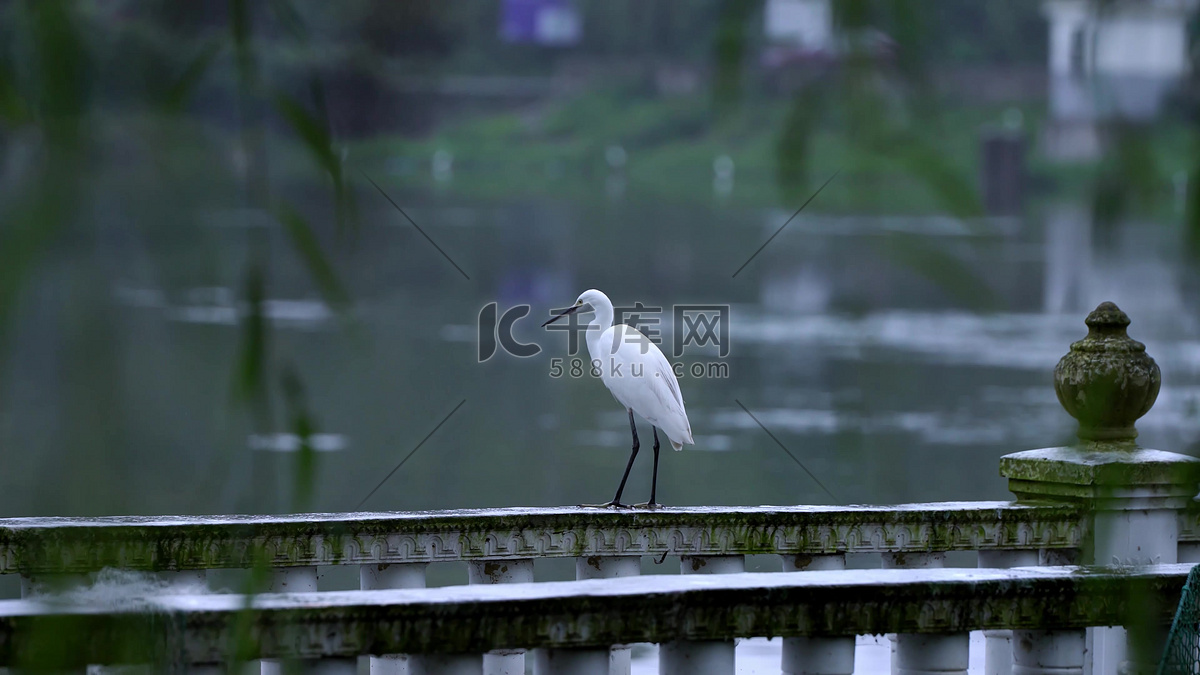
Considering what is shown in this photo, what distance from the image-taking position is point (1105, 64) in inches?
37.8

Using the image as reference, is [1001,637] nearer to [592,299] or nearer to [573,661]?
[573,661]

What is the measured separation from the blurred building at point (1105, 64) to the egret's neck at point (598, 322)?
5311 mm

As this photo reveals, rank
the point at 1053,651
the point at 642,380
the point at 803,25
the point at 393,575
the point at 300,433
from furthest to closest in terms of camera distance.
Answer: the point at 642,380, the point at 393,575, the point at 1053,651, the point at 300,433, the point at 803,25

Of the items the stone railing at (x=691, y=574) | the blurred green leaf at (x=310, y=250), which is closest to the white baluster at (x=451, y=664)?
the stone railing at (x=691, y=574)

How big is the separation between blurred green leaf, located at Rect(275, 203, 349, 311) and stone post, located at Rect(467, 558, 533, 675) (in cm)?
340

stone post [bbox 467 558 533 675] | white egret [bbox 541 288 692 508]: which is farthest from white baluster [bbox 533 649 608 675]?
white egret [bbox 541 288 692 508]

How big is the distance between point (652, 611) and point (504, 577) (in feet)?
5.58

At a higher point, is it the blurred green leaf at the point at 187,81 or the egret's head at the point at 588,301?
the egret's head at the point at 588,301

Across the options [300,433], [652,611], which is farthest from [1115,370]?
[300,433]

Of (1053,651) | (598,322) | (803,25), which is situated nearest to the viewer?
(803,25)

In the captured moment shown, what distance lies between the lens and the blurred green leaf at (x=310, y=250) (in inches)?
43.9

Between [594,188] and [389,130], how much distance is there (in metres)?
0.33

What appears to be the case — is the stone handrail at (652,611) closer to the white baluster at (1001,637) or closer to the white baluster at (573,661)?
the white baluster at (573,661)

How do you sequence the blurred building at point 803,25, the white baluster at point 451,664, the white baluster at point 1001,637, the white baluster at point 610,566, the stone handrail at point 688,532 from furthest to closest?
the white baluster at point 610,566 < the white baluster at point 1001,637 < the stone handrail at point 688,532 < the white baluster at point 451,664 < the blurred building at point 803,25
